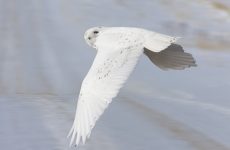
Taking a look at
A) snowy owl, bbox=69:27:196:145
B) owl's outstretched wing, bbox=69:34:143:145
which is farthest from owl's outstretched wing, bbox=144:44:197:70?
owl's outstretched wing, bbox=69:34:143:145

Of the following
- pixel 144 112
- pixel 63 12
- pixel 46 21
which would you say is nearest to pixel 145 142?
pixel 144 112

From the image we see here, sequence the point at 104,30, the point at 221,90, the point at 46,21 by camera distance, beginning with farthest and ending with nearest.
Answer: the point at 46,21
the point at 221,90
the point at 104,30

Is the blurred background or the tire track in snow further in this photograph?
the blurred background

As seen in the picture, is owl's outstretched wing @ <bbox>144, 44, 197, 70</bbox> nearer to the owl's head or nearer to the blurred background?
the owl's head

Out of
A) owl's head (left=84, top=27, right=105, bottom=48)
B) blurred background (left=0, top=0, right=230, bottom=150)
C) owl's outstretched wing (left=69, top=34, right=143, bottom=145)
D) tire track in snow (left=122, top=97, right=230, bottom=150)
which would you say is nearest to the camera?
owl's outstretched wing (left=69, top=34, right=143, bottom=145)

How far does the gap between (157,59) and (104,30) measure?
46 centimetres

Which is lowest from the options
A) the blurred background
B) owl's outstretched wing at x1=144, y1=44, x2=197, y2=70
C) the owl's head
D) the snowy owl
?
the blurred background

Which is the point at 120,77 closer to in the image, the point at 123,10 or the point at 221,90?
A: the point at 221,90

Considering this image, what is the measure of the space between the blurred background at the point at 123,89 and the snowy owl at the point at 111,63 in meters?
0.62

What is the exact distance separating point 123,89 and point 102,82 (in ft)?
9.90

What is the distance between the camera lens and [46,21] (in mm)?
11539

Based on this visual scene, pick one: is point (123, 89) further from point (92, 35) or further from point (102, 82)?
point (102, 82)

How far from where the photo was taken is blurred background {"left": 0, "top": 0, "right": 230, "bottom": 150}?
215 inches

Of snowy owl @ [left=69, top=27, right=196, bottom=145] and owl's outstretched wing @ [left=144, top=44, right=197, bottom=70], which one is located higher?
snowy owl @ [left=69, top=27, right=196, bottom=145]
